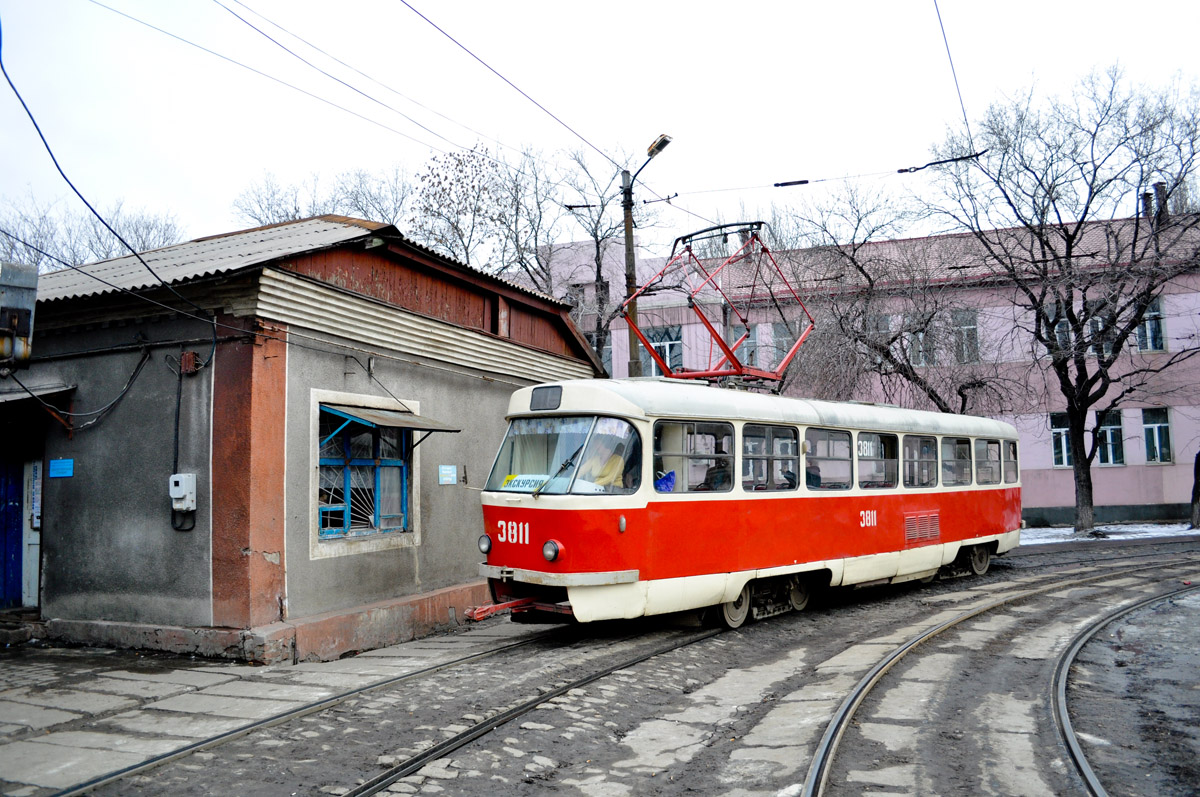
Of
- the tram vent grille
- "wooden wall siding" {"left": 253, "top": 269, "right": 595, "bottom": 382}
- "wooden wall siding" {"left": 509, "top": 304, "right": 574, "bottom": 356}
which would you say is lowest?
the tram vent grille

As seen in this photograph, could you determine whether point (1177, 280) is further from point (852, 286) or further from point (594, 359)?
point (594, 359)

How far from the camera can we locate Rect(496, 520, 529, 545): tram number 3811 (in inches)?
347

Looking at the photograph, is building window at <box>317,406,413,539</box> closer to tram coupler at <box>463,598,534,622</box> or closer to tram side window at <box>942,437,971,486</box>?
tram coupler at <box>463,598,534,622</box>

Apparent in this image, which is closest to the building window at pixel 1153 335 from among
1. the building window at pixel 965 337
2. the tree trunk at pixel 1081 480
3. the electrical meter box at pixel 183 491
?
the tree trunk at pixel 1081 480

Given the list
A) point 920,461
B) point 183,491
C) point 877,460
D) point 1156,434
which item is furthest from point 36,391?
point 1156,434

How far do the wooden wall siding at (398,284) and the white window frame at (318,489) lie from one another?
1.25 meters

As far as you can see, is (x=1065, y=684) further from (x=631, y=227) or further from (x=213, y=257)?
(x=213, y=257)

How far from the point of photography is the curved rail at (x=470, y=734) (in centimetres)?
493

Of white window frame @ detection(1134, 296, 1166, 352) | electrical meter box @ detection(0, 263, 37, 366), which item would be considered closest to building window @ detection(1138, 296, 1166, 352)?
white window frame @ detection(1134, 296, 1166, 352)

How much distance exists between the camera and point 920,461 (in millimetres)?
13344

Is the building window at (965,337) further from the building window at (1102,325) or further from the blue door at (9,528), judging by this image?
the blue door at (9,528)

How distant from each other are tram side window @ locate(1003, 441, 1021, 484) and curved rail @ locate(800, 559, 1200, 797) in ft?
10.6

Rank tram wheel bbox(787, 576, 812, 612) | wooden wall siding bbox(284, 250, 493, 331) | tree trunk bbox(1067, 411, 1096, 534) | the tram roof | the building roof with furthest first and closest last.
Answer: tree trunk bbox(1067, 411, 1096, 534) → tram wheel bbox(787, 576, 812, 612) → wooden wall siding bbox(284, 250, 493, 331) → the building roof → the tram roof

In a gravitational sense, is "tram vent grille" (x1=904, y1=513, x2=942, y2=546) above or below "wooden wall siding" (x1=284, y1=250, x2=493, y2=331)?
below
